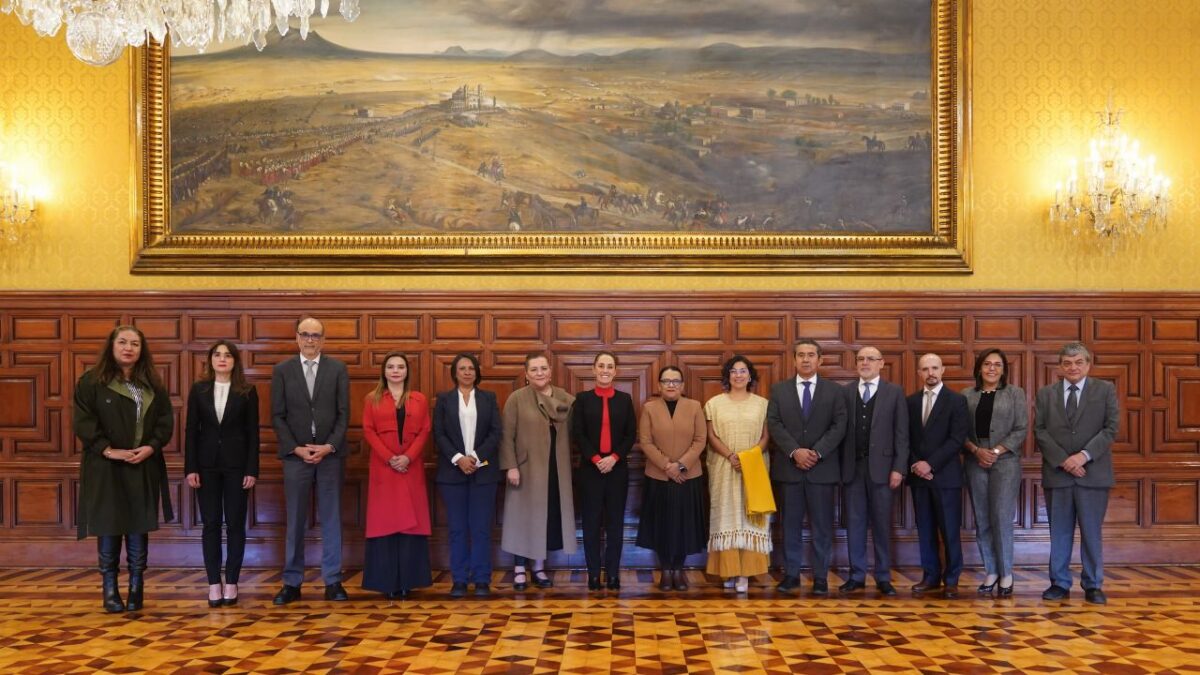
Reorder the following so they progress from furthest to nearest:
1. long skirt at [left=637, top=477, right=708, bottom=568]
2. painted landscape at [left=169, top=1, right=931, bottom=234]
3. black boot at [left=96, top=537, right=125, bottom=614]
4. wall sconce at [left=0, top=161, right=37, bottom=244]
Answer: painted landscape at [left=169, top=1, right=931, bottom=234] < wall sconce at [left=0, top=161, right=37, bottom=244] < long skirt at [left=637, top=477, right=708, bottom=568] < black boot at [left=96, top=537, right=125, bottom=614]

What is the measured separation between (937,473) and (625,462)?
1.97m

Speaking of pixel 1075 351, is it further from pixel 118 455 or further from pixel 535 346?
pixel 118 455

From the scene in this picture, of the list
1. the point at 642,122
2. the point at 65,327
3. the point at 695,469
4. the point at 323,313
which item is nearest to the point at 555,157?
the point at 642,122

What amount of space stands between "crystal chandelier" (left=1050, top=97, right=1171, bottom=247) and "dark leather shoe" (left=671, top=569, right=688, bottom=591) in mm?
3739

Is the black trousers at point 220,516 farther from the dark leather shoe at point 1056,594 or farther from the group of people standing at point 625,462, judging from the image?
the dark leather shoe at point 1056,594

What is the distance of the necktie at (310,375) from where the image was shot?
6.47m

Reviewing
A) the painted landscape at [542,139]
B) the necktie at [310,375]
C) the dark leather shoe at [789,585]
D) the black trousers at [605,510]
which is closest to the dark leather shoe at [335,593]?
the necktie at [310,375]

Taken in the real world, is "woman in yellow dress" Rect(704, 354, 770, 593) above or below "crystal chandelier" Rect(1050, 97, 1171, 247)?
below

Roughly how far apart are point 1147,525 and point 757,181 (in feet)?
12.3

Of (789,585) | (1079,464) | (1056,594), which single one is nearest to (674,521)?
(789,585)

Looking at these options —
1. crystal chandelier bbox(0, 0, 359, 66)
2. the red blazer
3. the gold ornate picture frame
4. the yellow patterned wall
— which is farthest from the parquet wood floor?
crystal chandelier bbox(0, 0, 359, 66)

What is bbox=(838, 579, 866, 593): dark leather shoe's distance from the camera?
6528mm

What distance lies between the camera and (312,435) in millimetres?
6461

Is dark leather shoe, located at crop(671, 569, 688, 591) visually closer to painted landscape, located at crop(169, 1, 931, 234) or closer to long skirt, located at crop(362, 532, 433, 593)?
long skirt, located at crop(362, 532, 433, 593)
